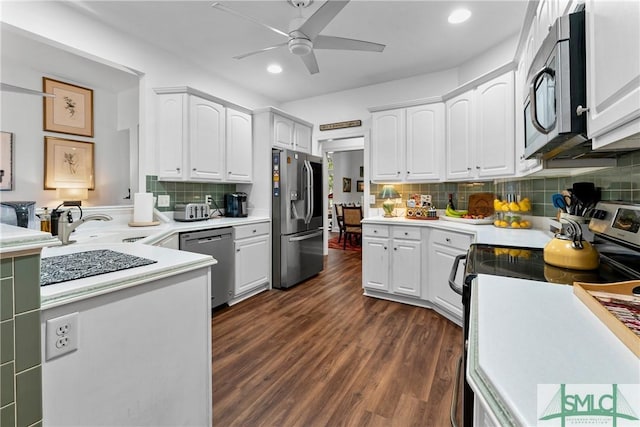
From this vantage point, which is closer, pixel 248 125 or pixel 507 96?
pixel 507 96

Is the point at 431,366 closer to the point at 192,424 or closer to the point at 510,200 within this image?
the point at 192,424

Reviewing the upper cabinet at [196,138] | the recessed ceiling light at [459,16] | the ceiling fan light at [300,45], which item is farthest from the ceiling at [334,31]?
the upper cabinet at [196,138]

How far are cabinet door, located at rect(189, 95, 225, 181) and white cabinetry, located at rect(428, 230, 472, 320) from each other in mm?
2486

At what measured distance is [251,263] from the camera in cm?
339

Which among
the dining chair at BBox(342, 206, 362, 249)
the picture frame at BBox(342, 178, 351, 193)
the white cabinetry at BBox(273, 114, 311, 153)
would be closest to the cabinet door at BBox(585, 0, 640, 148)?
the white cabinetry at BBox(273, 114, 311, 153)

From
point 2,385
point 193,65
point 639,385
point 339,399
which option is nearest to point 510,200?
point 339,399

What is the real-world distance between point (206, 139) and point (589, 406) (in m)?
3.49

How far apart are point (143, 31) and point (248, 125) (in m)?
1.38

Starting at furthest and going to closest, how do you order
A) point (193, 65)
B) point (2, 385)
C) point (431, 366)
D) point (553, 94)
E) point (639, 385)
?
point (193, 65), point (431, 366), point (553, 94), point (2, 385), point (639, 385)

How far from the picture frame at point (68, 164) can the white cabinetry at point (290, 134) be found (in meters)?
2.42

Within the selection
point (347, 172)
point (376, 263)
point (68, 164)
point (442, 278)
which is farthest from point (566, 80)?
point (347, 172)

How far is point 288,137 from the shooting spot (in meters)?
4.05

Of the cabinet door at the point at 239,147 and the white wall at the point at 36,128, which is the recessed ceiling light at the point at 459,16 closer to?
the cabinet door at the point at 239,147

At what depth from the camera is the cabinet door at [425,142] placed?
10.8 ft
